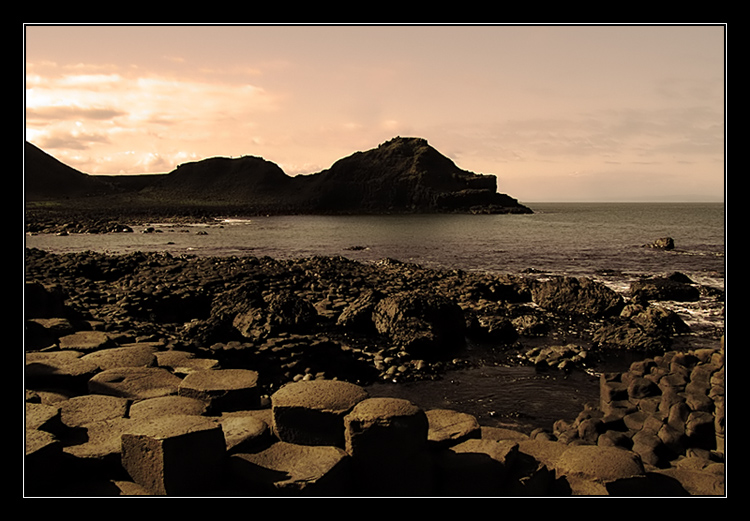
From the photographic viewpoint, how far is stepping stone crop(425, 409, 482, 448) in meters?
5.63

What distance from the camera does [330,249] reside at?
46.1 m

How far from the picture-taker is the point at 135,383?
6.93 m

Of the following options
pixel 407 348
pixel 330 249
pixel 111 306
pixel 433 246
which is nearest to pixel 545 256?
pixel 433 246

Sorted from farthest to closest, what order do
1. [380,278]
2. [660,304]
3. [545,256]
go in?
[545,256] < [380,278] < [660,304]

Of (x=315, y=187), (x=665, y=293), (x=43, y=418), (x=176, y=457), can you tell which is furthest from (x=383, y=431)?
(x=315, y=187)

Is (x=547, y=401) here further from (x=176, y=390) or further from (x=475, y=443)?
(x=176, y=390)

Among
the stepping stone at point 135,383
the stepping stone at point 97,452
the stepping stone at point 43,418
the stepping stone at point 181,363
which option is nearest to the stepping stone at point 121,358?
the stepping stone at point 181,363

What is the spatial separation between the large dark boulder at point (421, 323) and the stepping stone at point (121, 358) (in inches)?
277

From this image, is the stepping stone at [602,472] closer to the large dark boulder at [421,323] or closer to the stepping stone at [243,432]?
the stepping stone at [243,432]

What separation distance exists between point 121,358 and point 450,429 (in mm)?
5041

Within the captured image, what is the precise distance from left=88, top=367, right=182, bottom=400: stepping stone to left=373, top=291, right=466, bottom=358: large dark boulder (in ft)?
24.5

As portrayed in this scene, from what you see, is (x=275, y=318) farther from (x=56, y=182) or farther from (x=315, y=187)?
(x=56, y=182)

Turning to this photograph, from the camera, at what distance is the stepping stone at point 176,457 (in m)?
4.40

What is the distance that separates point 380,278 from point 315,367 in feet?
43.6
